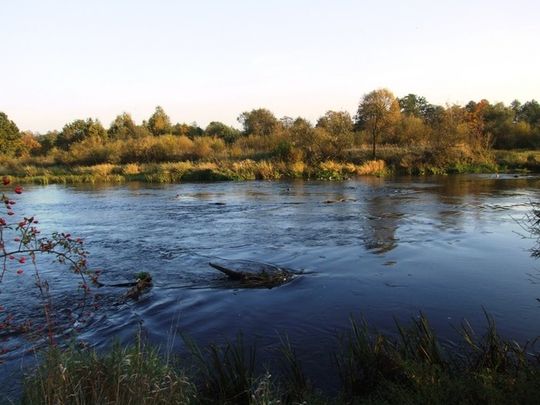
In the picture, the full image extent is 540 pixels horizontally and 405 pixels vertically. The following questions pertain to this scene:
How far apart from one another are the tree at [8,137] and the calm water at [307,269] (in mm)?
63685

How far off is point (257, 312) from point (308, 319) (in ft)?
3.07

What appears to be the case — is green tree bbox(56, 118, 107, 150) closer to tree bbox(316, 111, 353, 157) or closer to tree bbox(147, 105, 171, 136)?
tree bbox(147, 105, 171, 136)

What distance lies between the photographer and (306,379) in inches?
227

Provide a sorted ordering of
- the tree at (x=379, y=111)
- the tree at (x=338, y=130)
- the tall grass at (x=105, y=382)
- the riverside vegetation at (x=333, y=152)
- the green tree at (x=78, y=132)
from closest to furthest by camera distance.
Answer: the tall grass at (x=105, y=382) < the riverside vegetation at (x=333, y=152) < the tree at (x=338, y=130) < the tree at (x=379, y=111) < the green tree at (x=78, y=132)

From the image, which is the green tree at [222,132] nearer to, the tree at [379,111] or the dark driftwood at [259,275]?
the tree at [379,111]

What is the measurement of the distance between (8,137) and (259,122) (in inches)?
1613

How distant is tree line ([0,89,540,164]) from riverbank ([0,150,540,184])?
1913 mm

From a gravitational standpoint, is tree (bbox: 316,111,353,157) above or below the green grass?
above

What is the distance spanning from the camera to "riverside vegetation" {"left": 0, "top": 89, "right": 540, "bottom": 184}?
45031 millimetres

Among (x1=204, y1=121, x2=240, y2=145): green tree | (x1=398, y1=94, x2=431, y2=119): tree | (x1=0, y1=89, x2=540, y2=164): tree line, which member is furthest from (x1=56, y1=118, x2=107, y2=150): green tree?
(x1=398, y1=94, x2=431, y2=119): tree

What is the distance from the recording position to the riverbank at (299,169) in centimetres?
4384

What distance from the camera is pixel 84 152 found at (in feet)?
208

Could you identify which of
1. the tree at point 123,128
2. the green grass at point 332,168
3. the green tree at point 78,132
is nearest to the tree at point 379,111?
the green grass at point 332,168

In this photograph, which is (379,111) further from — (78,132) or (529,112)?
(78,132)
